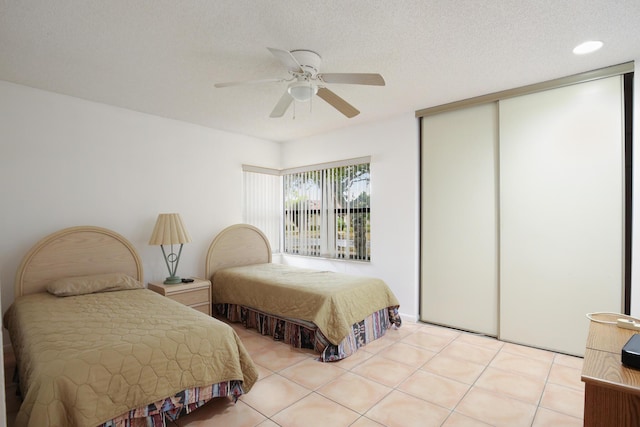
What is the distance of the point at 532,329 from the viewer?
3.01 metres

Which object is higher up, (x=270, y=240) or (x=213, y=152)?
(x=213, y=152)

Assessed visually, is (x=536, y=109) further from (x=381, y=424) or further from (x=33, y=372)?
(x=33, y=372)

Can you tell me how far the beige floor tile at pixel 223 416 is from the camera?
1961mm

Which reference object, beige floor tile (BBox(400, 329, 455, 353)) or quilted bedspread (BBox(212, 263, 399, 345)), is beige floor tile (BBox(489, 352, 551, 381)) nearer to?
beige floor tile (BBox(400, 329, 455, 353))

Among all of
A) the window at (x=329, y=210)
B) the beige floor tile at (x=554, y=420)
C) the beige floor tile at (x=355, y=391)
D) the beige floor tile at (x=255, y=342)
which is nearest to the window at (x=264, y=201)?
the window at (x=329, y=210)

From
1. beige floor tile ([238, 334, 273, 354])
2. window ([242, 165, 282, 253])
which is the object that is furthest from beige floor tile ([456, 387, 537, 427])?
window ([242, 165, 282, 253])

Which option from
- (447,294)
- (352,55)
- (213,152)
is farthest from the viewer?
(213,152)

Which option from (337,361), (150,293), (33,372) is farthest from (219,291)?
(33,372)

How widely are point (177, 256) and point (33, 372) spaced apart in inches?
92.7

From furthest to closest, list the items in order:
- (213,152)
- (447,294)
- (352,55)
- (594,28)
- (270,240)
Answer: (270,240) < (213,152) < (447,294) < (352,55) < (594,28)

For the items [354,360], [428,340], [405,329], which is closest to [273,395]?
[354,360]

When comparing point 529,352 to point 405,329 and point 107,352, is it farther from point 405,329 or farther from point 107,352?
point 107,352

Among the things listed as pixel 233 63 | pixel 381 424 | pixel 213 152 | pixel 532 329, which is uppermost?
pixel 233 63

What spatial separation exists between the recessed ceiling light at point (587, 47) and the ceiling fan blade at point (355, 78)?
1.46m
